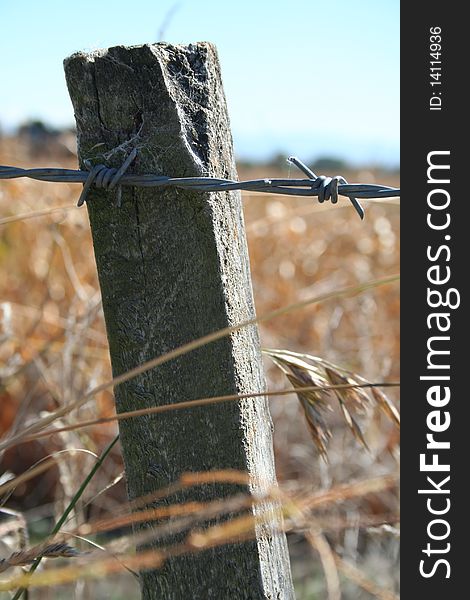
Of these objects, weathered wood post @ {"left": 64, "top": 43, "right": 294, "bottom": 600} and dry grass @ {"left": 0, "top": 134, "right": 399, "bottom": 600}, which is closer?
weathered wood post @ {"left": 64, "top": 43, "right": 294, "bottom": 600}

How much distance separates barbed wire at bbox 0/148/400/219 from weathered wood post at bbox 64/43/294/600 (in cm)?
2

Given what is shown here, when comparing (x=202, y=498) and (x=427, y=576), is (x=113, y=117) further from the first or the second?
(x=427, y=576)

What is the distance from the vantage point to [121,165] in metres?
1.06

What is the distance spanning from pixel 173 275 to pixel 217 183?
137 mm

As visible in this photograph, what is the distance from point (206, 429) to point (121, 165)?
374mm

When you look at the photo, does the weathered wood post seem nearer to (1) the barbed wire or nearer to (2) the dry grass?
(1) the barbed wire

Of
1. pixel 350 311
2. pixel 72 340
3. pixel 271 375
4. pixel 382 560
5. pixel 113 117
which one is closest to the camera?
pixel 113 117

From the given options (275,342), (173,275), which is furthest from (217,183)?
(275,342)

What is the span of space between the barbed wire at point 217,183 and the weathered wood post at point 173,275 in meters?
0.02

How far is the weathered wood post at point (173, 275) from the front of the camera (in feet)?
3.46

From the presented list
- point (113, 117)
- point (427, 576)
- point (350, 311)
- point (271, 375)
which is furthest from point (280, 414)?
point (113, 117)

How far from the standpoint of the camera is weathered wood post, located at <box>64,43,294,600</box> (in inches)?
41.6

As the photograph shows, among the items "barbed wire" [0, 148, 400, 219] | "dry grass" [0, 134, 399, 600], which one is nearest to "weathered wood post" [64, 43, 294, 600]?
"barbed wire" [0, 148, 400, 219]

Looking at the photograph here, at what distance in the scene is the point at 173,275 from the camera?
108 cm
